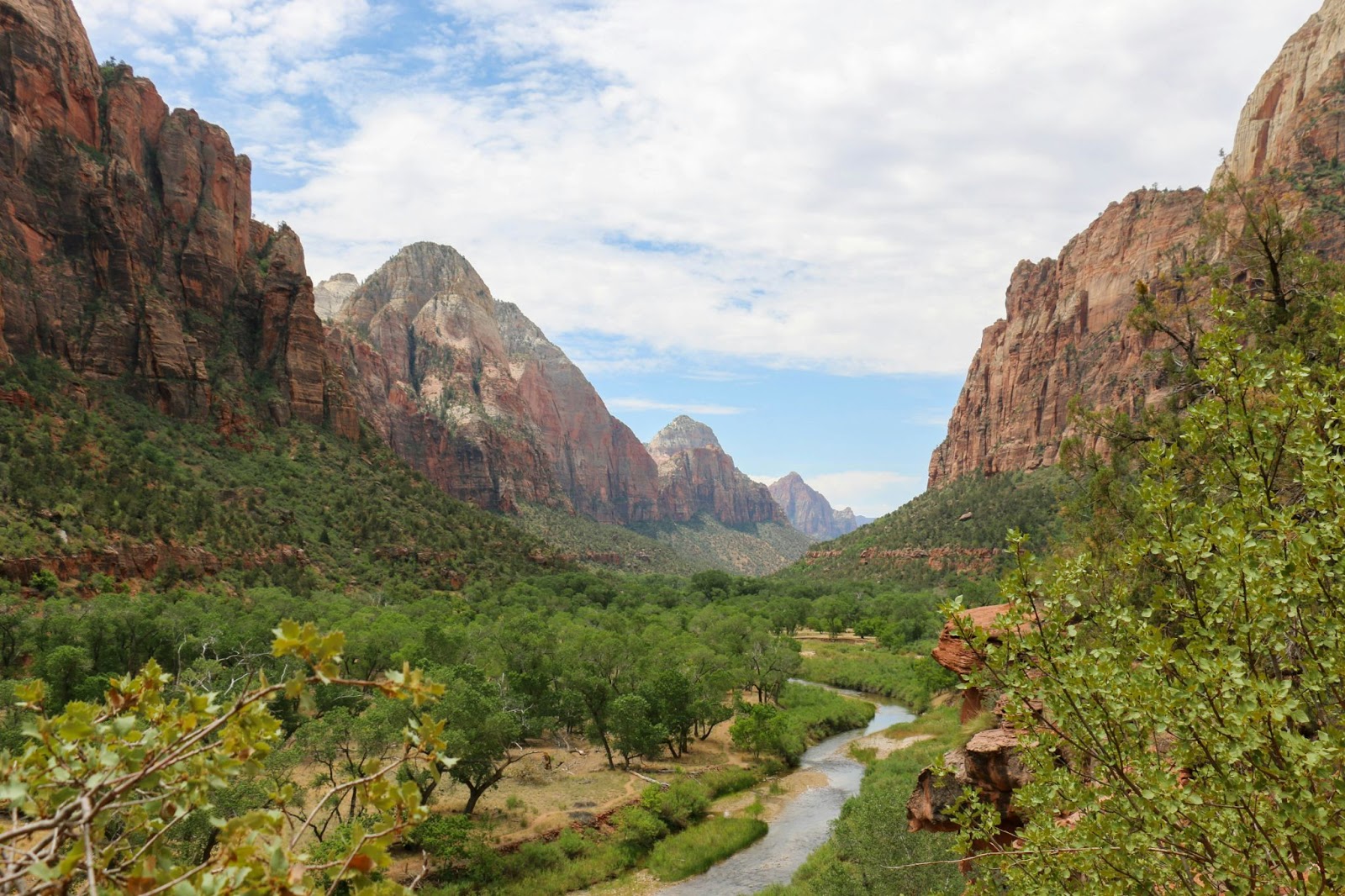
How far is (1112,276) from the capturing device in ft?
371

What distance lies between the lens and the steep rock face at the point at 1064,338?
104750 mm

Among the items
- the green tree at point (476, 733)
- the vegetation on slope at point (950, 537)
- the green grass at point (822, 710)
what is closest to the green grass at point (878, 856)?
the green tree at point (476, 733)

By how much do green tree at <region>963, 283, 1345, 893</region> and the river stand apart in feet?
67.9

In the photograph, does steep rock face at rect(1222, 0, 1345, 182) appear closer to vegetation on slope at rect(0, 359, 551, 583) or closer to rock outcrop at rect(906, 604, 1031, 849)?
rock outcrop at rect(906, 604, 1031, 849)

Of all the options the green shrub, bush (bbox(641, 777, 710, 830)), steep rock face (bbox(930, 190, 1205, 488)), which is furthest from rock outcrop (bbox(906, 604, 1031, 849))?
steep rock face (bbox(930, 190, 1205, 488))

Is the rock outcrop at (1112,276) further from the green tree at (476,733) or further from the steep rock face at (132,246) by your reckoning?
the steep rock face at (132,246)

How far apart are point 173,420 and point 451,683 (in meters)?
51.9

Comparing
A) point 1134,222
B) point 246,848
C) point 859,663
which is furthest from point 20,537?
point 1134,222

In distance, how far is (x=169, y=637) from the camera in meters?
32.9

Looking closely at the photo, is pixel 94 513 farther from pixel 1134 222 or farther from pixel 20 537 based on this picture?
pixel 1134 222

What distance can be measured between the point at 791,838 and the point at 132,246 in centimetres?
7888

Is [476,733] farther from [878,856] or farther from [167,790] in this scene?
[167,790]

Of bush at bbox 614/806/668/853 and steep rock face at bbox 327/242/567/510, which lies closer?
bush at bbox 614/806/668/853

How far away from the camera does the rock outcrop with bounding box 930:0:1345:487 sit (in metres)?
79.6
